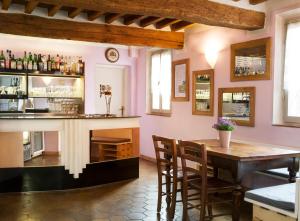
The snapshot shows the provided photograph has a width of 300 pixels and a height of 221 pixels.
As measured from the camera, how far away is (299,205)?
8.16 ft

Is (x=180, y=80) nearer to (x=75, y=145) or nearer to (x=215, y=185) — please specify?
(x=75, y=145)

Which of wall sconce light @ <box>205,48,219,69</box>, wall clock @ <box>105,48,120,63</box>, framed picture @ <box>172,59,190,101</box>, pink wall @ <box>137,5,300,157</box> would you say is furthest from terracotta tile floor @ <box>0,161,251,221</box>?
wall clock @ <box>105,48,120,63</box>

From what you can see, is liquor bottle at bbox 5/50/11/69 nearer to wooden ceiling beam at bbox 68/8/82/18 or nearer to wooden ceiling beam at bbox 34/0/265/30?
wooden ceiling beam at bbox 68/8/82/18

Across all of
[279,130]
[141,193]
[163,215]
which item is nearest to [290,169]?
[279,130]

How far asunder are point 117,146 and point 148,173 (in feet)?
3.77

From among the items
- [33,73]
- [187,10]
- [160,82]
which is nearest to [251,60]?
[187,10]

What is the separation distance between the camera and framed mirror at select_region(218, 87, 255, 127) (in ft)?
15.7

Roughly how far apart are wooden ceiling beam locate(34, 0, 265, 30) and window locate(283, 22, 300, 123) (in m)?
0.44

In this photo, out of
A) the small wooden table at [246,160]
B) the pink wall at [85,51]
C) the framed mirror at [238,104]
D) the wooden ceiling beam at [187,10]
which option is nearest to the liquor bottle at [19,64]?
the pink wall at [85,51]

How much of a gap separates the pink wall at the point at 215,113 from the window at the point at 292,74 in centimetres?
21

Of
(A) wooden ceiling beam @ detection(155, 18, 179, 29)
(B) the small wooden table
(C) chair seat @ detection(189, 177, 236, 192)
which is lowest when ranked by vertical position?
(C) chair seat @ detection(189, 177, 236, 192)

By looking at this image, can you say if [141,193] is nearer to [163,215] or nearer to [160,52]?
[163,215]

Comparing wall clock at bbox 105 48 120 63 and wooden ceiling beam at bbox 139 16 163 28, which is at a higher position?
wooden ceiling beam at bbox 139 16 163 28

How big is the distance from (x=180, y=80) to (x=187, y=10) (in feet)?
8.36
